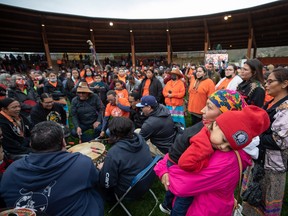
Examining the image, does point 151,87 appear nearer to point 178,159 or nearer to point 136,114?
point 136,114

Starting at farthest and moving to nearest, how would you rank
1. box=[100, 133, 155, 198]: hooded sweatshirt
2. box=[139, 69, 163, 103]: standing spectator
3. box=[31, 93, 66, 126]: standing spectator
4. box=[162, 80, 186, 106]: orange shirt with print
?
box=[139, 69, 163, 103]: standing spectator < box=[162, 80, 186, 106]: orange shirt with print < box=[31, 93, 66, 126]: standing spectator < box=[100, 133, 155, 198]: hooded sweatshirt

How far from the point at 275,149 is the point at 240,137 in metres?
1.12

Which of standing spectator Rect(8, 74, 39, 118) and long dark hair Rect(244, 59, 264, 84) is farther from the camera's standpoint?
standing spectator Rect(8, 74, 39, 118)

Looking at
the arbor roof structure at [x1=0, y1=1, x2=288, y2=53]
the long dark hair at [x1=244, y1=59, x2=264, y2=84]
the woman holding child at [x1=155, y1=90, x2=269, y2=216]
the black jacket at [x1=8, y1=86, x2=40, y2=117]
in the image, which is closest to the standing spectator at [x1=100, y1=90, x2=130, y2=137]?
the black jacket at [x1=8, y1=86, x2=40, y2=117]

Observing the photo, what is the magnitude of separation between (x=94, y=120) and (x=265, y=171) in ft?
11.7

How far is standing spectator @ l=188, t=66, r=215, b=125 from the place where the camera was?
3.98 metres

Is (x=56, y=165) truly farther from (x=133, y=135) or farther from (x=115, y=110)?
(x=115, y=110)

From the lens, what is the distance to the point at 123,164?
79.0 inches

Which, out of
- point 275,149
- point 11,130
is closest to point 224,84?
point 275,149

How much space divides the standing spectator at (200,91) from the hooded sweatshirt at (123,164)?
8.01 feet

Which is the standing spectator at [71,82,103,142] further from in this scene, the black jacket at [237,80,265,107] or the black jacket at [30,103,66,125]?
the black jacket at [237,80,265,107]

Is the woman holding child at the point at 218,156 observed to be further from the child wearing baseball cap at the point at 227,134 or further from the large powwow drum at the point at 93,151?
the large powwow drum at the point at 93,151

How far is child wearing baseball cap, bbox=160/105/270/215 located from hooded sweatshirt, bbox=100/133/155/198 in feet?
3.28

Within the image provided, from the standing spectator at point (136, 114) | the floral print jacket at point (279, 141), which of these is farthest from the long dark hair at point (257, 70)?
the standing spectator at point (136, 114)
